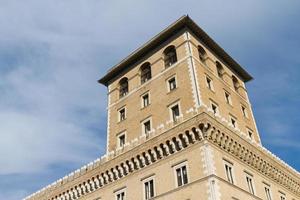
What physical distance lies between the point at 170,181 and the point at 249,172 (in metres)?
6.71

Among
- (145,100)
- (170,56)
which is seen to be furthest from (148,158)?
(170,56)

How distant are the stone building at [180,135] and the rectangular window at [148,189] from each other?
74 mm

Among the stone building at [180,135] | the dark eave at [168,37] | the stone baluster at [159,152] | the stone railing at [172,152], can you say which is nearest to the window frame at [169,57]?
the stone building at [180,135]

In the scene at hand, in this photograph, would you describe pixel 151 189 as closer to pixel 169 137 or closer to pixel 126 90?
pixel 169 137

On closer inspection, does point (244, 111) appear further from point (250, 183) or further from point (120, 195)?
point (120, 195)

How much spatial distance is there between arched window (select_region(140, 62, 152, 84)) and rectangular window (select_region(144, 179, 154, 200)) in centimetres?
1183

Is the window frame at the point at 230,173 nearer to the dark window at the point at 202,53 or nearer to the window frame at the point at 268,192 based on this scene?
the window frame at the point at 268,192

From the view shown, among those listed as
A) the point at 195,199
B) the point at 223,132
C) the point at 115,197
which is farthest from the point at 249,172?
the point at 115,197

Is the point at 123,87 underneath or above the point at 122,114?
above

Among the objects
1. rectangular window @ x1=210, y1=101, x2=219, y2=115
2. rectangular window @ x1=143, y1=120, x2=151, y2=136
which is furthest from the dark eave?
rectangular window @ x1=143, y1=120, x2=151, y2=136

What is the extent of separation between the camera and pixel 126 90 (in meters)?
38.8

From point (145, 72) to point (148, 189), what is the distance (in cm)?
1362

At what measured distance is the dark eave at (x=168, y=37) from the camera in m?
36.1

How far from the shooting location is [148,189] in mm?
28203
